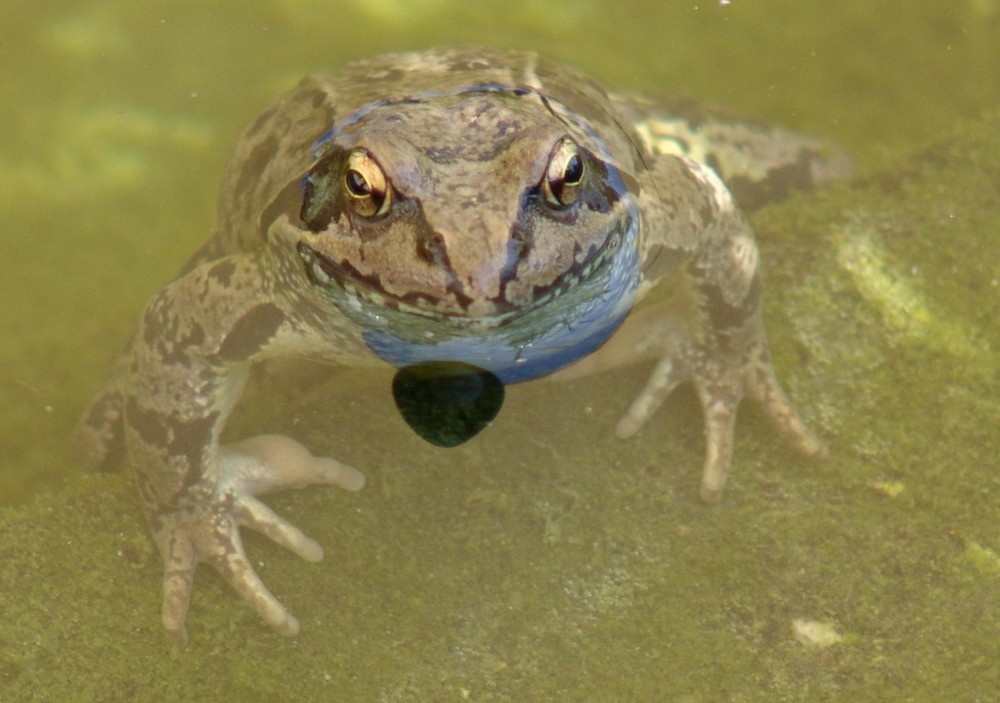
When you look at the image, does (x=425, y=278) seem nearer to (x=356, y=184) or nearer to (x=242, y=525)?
(x=356, y=184)

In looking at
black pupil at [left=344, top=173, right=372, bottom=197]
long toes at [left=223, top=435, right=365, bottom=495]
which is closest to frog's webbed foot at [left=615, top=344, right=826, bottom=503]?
long toes at [left=223, top=435, right=365, bottom=495]

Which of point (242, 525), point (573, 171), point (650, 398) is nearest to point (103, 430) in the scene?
point (242, 525)

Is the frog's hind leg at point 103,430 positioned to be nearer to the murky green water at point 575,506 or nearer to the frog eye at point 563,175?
the murky green water at point 575,506

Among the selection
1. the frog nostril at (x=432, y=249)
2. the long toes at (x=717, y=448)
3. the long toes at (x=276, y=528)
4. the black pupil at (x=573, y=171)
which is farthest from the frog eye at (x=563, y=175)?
the long toes at (x=276, y=528)

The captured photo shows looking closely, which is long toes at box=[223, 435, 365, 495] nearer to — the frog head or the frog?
the frog

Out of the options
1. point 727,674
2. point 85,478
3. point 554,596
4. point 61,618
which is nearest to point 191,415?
point 85,478

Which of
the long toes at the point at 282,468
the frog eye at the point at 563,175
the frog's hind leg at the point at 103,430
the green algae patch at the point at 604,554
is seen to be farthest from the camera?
the frog's hind leg at the point at 103,430
